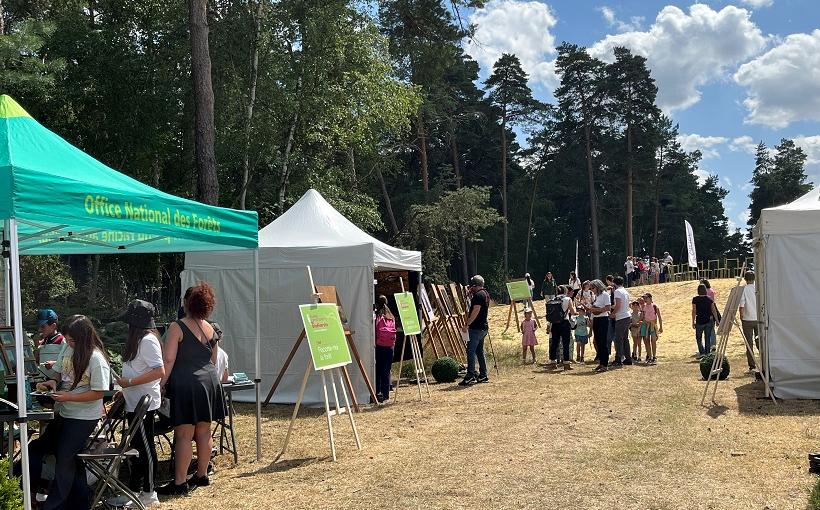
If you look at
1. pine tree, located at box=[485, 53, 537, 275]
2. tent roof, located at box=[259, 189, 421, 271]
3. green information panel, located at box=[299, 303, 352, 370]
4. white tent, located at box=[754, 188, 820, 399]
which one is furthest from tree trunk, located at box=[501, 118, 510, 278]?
green information panel, located at box=[299, 303, 352, 370]

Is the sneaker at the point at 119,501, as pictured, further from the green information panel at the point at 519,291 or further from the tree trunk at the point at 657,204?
the tree trunk at the point at 657,204

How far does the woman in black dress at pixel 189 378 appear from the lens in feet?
19.3

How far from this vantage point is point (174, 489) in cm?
605

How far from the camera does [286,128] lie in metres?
20.6

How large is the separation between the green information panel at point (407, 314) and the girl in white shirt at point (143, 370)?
223 inches

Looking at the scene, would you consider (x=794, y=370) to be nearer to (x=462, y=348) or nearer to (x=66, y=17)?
(x=462, y=348)

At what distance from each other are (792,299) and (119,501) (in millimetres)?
8542

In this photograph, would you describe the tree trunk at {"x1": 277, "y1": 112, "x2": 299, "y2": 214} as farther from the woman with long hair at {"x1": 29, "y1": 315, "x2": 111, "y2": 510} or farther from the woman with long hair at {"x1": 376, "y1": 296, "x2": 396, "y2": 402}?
the woman with long hair at {"x1": 29, "y1": 315, "x2": 111, "y2": 510}

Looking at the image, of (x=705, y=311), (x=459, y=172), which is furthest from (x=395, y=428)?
(x=459, y=172)

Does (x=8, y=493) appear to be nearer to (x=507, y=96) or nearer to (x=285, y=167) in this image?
(x=285, y=167)

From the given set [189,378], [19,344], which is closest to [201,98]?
[189,378]

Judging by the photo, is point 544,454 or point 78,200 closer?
point 78,200

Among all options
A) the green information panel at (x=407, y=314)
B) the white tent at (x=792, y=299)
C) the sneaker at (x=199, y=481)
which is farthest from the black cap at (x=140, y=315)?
the white tent at (x=792, y=299)

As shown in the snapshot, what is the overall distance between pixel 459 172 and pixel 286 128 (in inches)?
1120
